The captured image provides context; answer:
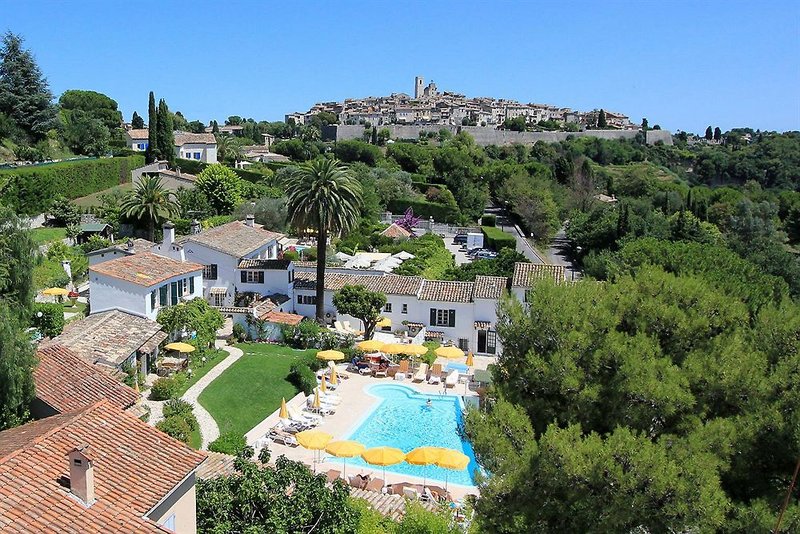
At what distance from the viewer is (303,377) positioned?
95.0 feet

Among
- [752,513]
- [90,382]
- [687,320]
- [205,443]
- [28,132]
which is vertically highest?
[28,132]

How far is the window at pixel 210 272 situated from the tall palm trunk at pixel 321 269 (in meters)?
6.14

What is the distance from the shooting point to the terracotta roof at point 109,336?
24.2 m

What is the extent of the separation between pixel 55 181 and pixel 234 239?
19186mm

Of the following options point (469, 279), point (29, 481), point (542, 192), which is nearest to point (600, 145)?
point (542, 192)

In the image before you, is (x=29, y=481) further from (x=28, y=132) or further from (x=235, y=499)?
(x=28, y=132)

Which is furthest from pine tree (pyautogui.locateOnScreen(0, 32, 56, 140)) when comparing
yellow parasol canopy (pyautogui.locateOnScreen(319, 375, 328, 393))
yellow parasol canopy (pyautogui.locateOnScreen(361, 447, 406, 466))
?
yellow parasol canopy (pyautogui.locateOnScreen(361, 447, 406, 466))

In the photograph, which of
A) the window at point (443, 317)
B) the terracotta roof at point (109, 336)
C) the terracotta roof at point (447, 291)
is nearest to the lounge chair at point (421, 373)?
the window at point (443, 317)

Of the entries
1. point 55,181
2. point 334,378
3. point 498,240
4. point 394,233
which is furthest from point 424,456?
point 498,240

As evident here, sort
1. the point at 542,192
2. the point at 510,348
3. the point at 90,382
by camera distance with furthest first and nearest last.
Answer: the point at 542,192
the point at 90,382
the point at 510,348

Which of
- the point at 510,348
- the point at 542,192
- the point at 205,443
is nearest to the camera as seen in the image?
the point at 510,348

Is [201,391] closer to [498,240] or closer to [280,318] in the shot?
[280,318]

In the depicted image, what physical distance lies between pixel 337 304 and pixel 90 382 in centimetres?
1731

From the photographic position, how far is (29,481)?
36.6 feet
